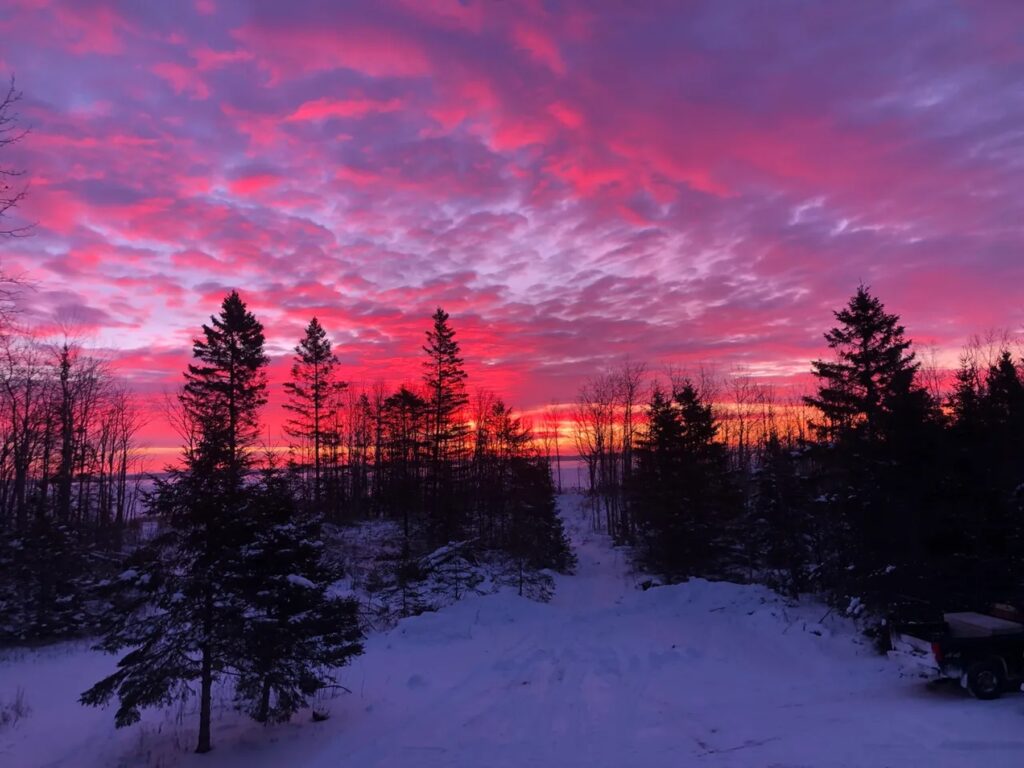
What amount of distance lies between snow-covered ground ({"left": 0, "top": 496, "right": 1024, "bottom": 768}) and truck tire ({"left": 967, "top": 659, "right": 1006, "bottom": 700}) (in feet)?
0.82

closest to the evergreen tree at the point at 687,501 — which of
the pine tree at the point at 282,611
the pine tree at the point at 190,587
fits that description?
the pine tree at the point at 282,611

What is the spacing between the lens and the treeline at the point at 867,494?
15.0 m

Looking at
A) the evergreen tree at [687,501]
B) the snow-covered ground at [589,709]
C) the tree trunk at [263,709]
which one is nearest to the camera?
the snow-covered ground at [589,709]

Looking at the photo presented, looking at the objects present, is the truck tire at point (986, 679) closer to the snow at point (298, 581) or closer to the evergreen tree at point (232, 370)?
the snow at point (298, 581)

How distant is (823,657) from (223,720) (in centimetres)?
1348

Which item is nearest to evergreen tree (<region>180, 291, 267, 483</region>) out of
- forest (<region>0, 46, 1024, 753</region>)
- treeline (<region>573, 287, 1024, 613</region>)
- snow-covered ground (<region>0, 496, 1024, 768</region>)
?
forest (<region>0, 46, 1024, 753</region>)

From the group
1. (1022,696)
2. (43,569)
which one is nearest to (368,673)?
(1022,696)

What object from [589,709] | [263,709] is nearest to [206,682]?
[263,709]

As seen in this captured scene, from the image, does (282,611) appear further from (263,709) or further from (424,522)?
(424,522)

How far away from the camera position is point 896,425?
52.9 feet

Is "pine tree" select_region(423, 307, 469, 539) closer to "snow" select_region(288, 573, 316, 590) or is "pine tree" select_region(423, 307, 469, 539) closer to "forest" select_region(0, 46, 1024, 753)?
"forest" select_region(0, 46, 1024, 753)

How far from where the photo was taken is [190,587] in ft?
30.1

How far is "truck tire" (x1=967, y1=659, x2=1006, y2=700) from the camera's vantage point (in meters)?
9.66

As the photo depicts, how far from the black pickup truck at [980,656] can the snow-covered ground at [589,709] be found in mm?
339
